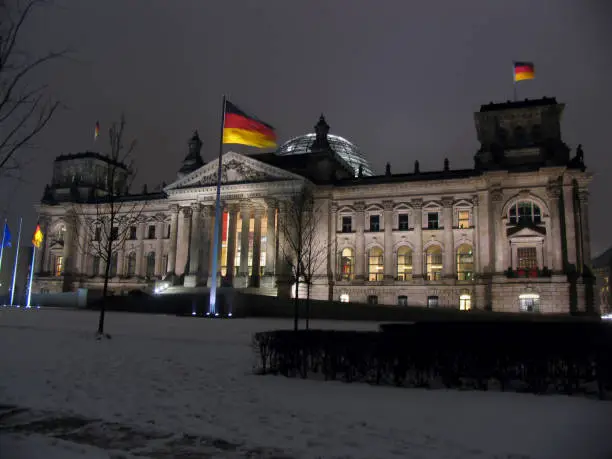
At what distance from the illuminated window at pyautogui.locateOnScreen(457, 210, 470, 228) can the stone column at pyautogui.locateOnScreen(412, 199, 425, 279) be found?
476cm

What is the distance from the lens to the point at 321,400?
1159 centimetres

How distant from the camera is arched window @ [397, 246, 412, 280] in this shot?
67.2m

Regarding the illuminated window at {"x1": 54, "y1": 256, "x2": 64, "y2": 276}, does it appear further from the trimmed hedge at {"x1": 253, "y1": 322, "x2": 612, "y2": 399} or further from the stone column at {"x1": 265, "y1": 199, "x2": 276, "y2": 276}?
the trimmed hedge at {"x1": 253, "y1": 322, "x2": 612, "y2": 399}

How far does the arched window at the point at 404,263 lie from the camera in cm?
6725

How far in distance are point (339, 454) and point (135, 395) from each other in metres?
5.73

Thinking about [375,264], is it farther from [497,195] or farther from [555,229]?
[555,229]

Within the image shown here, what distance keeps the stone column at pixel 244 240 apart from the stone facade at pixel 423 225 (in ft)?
0.58

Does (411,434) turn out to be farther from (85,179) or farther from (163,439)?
(85,179)

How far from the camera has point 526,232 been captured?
2355 inches

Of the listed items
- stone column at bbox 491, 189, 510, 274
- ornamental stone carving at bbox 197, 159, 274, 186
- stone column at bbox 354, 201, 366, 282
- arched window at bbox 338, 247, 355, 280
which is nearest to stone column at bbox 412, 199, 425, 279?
stone column at bbox 354, 201, 366, 282

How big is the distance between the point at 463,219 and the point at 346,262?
649 inches

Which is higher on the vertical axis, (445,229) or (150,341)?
(445,229)

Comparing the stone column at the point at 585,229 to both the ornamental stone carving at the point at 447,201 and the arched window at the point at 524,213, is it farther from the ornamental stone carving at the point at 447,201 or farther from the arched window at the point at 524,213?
the ornamental stone carving at the point at 447,201

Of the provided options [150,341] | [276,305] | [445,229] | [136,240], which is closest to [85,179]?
[136,240]
